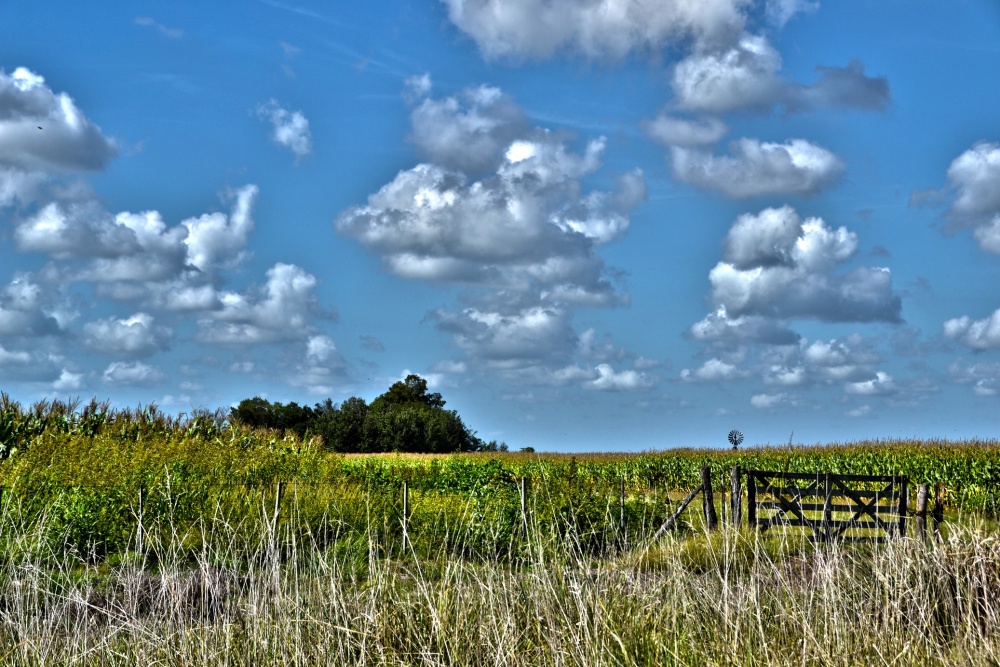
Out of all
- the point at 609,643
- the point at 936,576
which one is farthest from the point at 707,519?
the point at 609,643

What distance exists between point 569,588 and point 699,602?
3.42 feet

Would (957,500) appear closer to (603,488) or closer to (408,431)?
(603,488)

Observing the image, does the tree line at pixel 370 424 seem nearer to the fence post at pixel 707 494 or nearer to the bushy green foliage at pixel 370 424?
the bushy green foliage at pixel 370 424

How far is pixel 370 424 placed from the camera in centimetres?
5622

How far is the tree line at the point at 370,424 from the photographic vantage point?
183 ft

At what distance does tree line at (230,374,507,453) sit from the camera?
2195 inches

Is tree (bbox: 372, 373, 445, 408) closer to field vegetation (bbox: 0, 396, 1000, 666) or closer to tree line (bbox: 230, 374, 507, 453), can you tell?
tree line (bbox: 230, 374, 507, 453)

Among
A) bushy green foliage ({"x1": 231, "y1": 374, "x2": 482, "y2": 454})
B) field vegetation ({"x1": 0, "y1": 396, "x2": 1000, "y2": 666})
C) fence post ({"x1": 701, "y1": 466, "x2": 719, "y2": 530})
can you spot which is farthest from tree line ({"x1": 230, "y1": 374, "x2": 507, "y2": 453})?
field vegetation ({"x1": 0, "y1": 396, "x2": 1000, "y2": 666})

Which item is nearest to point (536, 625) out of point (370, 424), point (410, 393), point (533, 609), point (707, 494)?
point (533, 609)

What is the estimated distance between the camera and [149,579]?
955 centimetres

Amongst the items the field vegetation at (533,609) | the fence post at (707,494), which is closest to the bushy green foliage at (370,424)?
the fence post at (707,494)

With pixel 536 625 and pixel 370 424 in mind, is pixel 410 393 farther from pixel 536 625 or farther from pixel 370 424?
pixel 536 625

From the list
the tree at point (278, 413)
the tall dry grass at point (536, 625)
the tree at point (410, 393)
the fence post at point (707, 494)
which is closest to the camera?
the tall dry grass at point (536, 625)

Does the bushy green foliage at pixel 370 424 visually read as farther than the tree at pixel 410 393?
No
